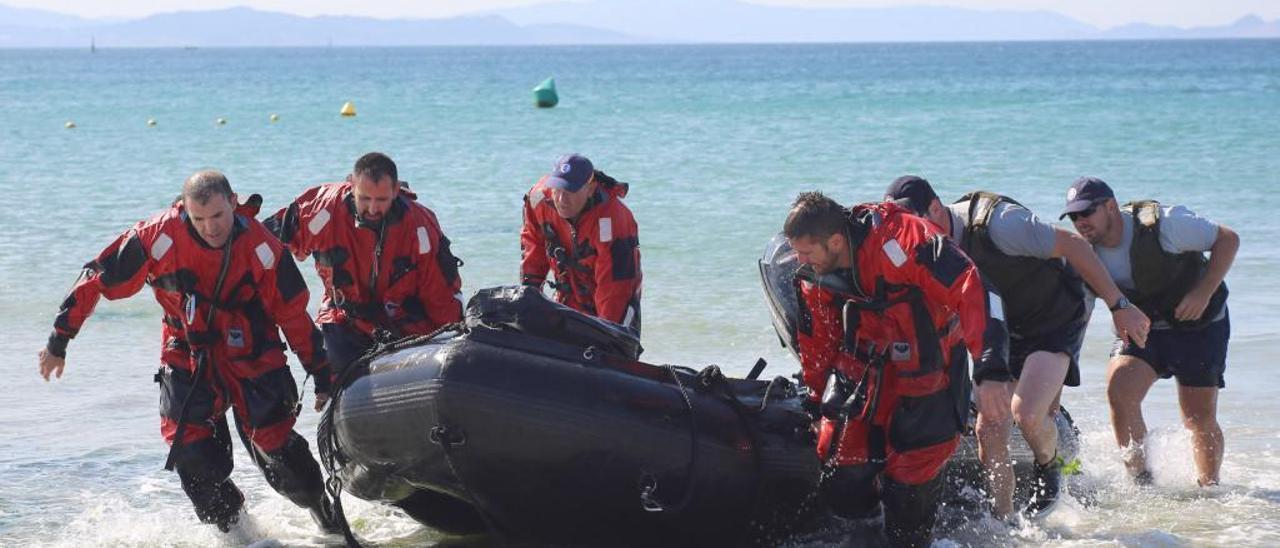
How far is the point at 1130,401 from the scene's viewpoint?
6.06 metres

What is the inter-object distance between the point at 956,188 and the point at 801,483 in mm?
12947

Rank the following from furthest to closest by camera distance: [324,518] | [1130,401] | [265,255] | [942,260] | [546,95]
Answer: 1. [546,95]
2. [1130,401]
3. [324,518]
4. [265,255]
5. [942,260]

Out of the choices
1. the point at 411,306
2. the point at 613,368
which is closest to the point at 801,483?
the point at 613,368

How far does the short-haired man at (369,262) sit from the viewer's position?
5.51 meters

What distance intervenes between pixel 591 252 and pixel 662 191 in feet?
37.1

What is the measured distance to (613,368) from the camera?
4.88 metres

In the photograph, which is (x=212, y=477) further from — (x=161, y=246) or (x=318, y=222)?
(x=318, y=222)

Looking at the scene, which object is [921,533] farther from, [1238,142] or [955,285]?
[1238,142]

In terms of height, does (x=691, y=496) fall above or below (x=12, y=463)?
above

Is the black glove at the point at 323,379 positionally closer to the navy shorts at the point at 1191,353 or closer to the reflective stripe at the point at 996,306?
the reflective stripe at the point at 996,306

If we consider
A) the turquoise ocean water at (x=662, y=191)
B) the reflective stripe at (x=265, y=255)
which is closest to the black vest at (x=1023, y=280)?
the turquoise ocean water at (x=662, y=191)

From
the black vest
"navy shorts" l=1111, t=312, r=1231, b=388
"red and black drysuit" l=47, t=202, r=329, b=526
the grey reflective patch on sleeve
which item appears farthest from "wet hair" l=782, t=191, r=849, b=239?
"navy shorts" l=1111, t=312, r=1231, b=388

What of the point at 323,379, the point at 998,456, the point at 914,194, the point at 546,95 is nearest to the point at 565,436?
the point at 323,379

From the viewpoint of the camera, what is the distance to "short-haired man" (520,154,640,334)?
587 centimetres
